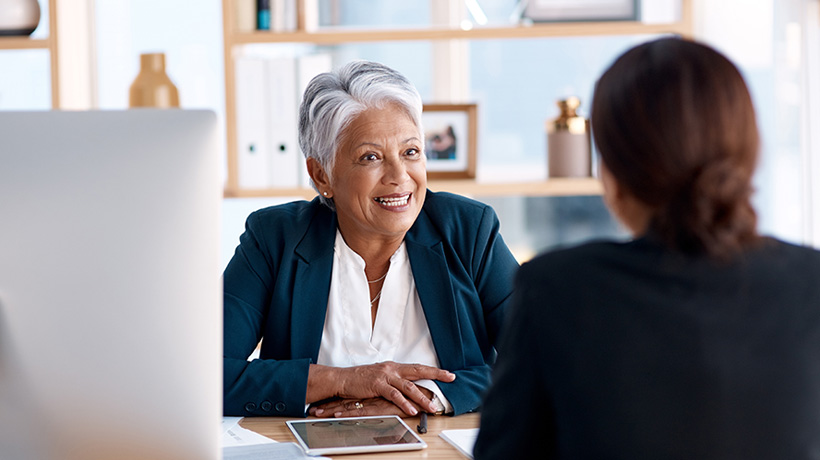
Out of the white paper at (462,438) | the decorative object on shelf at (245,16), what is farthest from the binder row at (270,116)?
the white paper at (462,438)

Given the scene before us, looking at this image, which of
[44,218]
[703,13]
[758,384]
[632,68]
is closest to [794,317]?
[758,384]

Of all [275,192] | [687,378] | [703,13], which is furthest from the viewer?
[703,13]

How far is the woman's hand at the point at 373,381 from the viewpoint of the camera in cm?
149

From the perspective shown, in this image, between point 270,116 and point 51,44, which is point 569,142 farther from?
point 51,44

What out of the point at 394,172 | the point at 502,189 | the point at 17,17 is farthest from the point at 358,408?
the point at 17,17

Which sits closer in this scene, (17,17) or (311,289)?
(311,289)

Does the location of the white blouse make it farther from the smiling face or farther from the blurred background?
the blurred background

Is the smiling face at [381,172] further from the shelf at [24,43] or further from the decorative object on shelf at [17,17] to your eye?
the decorative object on shelf at [17,17]

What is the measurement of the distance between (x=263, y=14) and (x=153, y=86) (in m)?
0.46

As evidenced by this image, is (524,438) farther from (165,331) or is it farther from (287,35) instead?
(287,35)

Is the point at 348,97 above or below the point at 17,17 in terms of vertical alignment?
below

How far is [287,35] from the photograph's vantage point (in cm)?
276

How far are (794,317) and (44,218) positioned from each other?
0.82 metres

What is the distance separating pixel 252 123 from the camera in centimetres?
273
